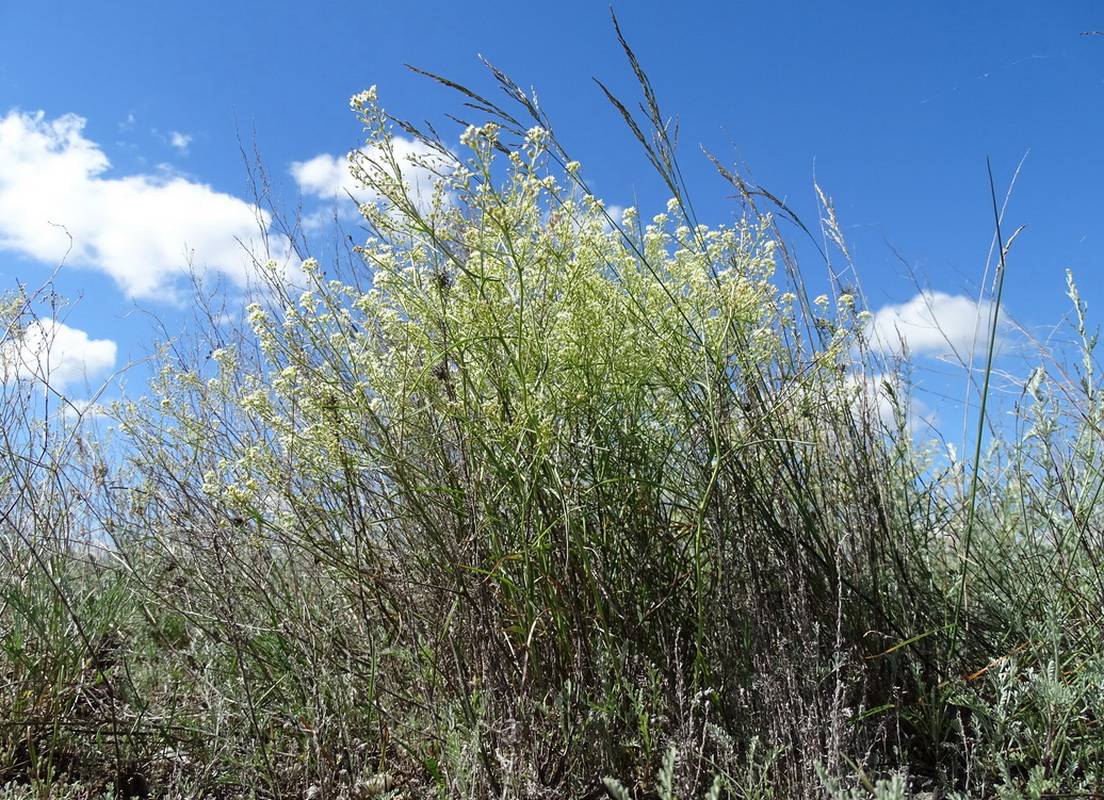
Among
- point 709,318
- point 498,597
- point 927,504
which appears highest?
point 709,318

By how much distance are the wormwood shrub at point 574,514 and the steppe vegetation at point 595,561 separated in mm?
12

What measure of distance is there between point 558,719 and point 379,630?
76cm

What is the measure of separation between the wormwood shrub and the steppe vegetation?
1cm

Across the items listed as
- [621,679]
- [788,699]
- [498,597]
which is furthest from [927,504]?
[498,597]

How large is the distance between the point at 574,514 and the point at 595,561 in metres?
0.15

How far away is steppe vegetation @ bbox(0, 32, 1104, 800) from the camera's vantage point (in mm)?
1778

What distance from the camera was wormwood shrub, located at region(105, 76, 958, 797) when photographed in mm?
1787

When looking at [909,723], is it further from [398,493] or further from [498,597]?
[398,493]

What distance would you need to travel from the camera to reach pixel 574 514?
182cm

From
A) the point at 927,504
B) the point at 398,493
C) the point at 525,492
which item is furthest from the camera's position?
the point at 927,504

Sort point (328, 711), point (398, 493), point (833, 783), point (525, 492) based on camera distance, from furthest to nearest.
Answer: point (328, 711)
point (398, 493)
point (525, 492)
point (833, 783)

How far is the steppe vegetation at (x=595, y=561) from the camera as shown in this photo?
70.0 inches

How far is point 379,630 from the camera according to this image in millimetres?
2361

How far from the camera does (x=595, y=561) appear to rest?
1.89m
